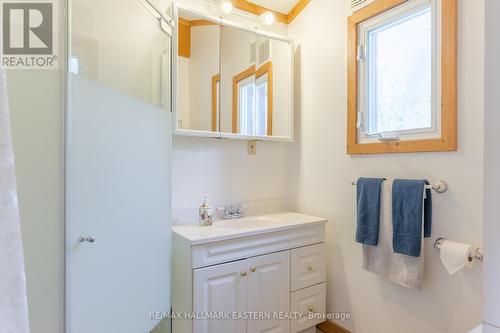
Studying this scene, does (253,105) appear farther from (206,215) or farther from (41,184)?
(41,184)

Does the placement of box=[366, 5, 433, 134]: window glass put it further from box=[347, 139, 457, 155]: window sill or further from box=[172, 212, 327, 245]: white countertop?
box=[172, 212, 327, 245]: white countertop

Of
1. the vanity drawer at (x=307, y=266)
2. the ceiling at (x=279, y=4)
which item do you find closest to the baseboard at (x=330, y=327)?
the vanity drawer at (x=307, y=266)

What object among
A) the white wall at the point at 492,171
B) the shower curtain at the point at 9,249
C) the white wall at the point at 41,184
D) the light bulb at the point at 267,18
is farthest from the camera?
the light bulb at the point at 267,18

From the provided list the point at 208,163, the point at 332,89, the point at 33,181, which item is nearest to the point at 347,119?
the point at 332,89

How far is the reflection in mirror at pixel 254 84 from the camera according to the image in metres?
1.91

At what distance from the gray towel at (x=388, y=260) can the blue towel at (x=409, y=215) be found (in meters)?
0.05

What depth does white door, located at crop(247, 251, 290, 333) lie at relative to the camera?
61.1 inches

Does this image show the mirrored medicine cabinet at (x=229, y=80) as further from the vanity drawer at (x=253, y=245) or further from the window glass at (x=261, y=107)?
the vanity drawer at (x=253, y=245)

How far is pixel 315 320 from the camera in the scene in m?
1.82

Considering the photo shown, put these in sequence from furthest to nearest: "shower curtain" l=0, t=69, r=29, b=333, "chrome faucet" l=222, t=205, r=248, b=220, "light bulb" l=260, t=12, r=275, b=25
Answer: "light bulb" l=260, t=12, r=275, b=25 → "chrome faucet" l=222, t=205, r=248, b=220 → "shower curtain" l=0, t=69, r=29, b=333

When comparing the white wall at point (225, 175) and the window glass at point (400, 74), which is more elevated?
the window glass at point (400, 74)

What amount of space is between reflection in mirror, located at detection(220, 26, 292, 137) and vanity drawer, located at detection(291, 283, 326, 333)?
3.77 feet

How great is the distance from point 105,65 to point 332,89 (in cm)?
145

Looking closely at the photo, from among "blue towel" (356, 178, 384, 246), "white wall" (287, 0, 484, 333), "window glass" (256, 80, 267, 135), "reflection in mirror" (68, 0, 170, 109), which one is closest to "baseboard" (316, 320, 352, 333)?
"white wall" (287, 0, 484, 333)
